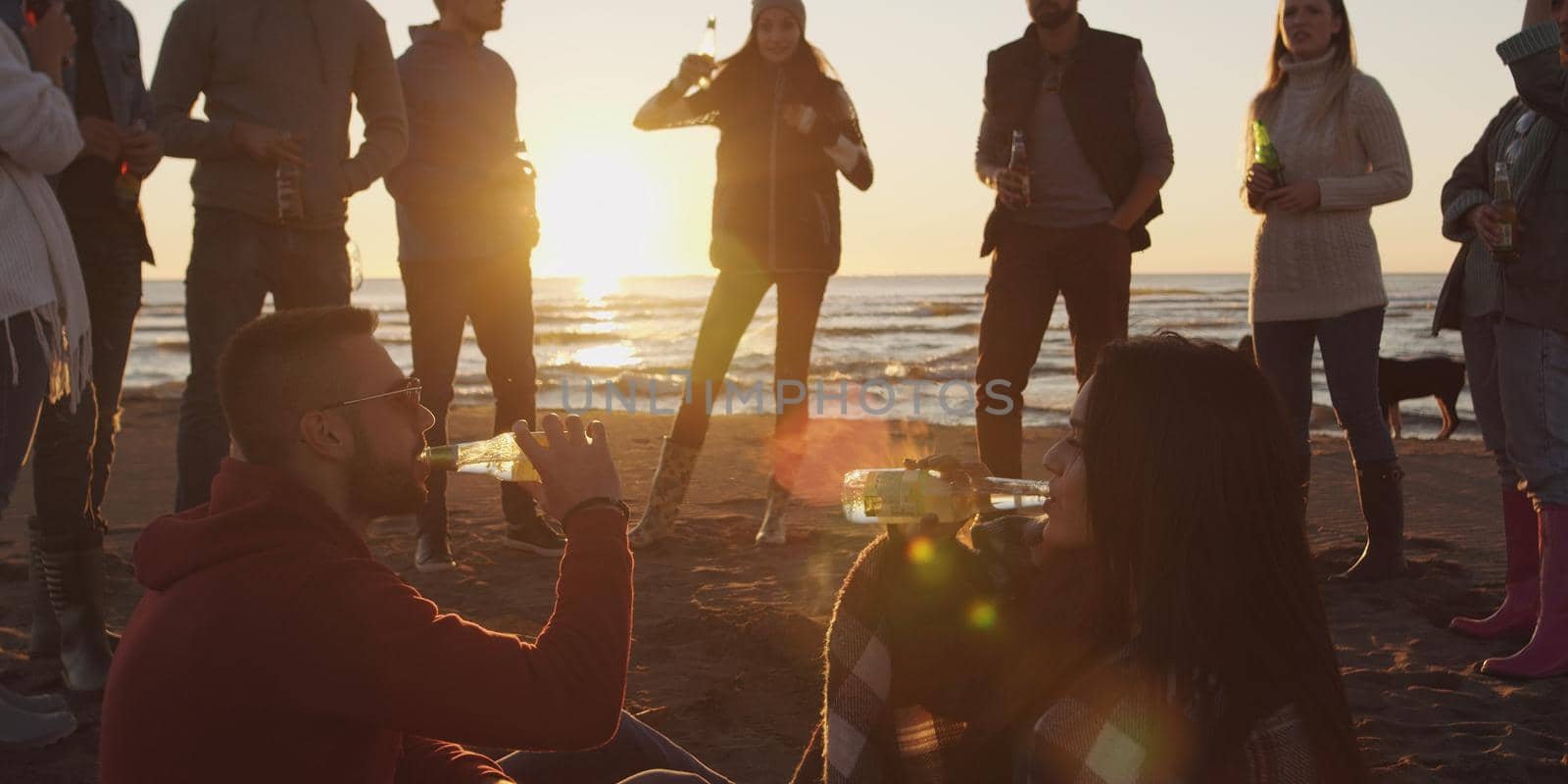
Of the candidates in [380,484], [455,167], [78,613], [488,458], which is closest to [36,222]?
[78,613]

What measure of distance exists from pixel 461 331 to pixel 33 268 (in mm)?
2162

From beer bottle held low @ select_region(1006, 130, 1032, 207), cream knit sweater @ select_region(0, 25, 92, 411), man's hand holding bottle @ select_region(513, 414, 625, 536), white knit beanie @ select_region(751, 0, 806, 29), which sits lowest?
man's hand holding bottle @ select_region(513, 414, 625, 536)

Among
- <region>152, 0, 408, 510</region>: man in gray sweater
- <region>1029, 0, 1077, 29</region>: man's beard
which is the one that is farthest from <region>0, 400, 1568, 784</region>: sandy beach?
<region>1029, 0, 1077, 29</region>: man's beard

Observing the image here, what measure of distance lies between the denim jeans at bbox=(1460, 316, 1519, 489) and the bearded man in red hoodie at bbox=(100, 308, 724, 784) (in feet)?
11.3

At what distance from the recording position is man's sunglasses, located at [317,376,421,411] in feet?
6.86

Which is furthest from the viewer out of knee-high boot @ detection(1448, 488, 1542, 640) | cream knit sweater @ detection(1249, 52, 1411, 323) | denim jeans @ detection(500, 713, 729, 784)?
cream knit sweater @ detection(1249, 52, 1411, 323)

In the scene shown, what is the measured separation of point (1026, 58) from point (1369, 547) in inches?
95.4

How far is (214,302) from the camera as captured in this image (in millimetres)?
4414

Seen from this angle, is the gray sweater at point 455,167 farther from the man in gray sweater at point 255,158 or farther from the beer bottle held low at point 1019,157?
the beer bottle held low at point 1019,157

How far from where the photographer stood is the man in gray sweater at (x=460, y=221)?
5.27 metres

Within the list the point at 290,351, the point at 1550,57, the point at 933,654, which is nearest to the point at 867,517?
the point at 933,654

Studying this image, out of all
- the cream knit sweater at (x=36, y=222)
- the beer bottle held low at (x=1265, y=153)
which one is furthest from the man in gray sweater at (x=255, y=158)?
the beer bottle held low at (x=1265, y=153)

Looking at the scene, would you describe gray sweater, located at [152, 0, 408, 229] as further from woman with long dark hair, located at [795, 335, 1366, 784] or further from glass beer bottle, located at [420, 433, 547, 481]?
woman with long dark hair, located at [795, 335, 1366, 784]

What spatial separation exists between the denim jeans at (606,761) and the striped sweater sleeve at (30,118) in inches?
82.2
